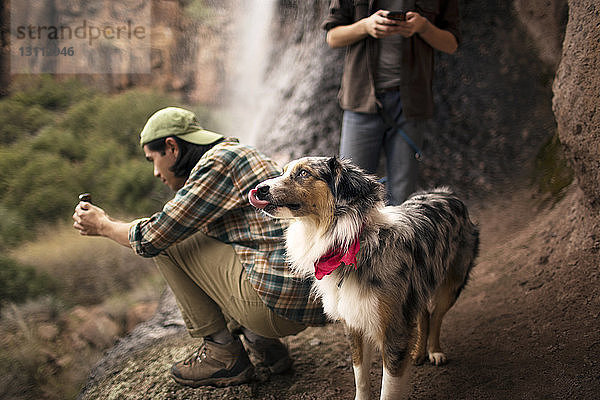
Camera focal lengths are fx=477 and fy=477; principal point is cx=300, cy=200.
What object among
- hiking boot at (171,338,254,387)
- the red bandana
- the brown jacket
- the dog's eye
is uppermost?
the brown jacket

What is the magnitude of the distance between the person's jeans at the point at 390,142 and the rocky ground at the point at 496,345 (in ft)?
3.02

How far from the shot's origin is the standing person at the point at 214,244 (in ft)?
7.07

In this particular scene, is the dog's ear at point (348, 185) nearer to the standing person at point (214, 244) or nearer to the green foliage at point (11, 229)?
the standing person at point (214, 244)

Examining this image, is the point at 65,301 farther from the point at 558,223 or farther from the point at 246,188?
the point at 558,223

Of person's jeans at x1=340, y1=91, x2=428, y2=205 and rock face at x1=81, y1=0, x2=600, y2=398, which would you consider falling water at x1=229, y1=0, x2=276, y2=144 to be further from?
person's jeans at x1=340, y1=91, x2=428, y2=205

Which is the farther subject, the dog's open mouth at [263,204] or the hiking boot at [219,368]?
the hiking boot at [219,368]

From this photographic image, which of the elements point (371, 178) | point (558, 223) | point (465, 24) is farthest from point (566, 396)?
point (465, 24)

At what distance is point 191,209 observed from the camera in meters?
2.12

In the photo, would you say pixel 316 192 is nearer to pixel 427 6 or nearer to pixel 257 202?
pixel 257 202

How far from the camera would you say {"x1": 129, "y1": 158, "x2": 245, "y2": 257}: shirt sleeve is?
212 centimetres

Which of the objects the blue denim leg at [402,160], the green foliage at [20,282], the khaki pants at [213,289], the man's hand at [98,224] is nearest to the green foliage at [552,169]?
the blue denim leg at [402,160]

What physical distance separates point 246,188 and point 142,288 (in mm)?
2259

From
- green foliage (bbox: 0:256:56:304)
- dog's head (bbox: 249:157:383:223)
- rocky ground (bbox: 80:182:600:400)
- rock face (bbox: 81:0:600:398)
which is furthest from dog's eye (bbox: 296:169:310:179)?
green foliage (bbox: 0:256:56:304)

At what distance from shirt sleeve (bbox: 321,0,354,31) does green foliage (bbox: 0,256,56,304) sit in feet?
9.27
